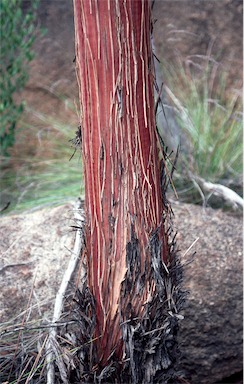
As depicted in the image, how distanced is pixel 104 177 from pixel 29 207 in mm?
1695

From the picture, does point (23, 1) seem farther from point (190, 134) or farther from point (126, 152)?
point (126, 152)

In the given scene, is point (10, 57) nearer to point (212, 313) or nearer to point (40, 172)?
point (40, 172)

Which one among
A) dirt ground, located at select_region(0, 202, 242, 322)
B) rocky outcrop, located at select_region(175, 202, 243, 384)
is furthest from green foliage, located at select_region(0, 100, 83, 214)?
rocky outcrop, located at select_region(175, 202, 243, 384)

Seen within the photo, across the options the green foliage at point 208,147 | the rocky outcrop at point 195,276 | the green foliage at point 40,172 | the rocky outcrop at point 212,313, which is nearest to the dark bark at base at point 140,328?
the rocky outcrop at point 195,276

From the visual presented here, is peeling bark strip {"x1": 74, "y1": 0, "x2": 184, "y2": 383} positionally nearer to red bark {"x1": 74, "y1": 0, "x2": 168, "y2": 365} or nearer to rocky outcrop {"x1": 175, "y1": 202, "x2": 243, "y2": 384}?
red bark {"x1": 74, "y1": 0, "x2": 168, "y2": 365}

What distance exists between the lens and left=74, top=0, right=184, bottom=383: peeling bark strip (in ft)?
4.91

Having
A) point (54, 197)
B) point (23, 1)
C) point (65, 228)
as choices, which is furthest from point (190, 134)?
point (23, 1)

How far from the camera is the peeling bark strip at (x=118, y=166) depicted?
1.50 meters

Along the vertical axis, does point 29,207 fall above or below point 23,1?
below

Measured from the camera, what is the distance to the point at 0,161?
4.08 m

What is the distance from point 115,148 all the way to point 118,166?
45 mm

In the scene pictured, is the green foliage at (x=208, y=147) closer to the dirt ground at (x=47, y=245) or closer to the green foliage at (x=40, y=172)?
the dirt ground at (x=47, y=245)

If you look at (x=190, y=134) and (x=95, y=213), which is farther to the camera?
(x=190, y=134)

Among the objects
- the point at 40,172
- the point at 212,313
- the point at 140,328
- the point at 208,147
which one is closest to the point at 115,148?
the point at 140,328
